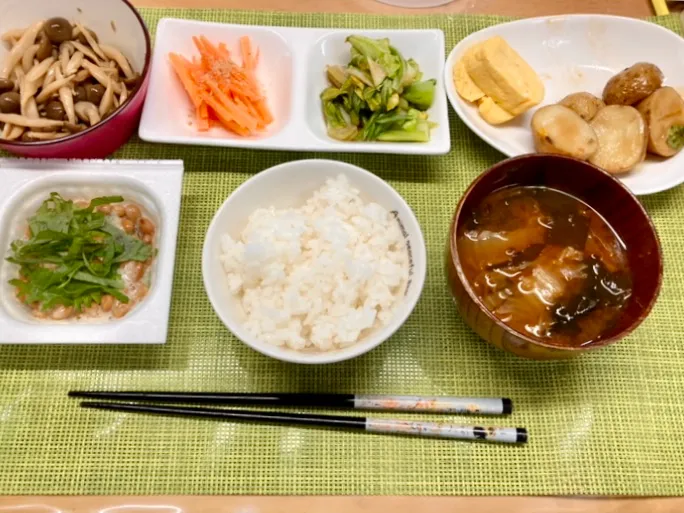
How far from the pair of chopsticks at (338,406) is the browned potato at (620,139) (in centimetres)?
79

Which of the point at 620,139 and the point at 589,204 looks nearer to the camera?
the point at 589,204

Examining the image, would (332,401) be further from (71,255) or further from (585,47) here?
(585,47)

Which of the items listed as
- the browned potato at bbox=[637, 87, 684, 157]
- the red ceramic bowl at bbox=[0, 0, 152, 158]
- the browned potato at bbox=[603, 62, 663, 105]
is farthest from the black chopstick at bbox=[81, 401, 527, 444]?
the browned potato at bbox=[603, 62, 663, 105]

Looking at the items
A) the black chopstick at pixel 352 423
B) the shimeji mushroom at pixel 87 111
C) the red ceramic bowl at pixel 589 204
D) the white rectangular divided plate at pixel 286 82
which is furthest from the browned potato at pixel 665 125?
the shimeji mushroom at pixel 87 111

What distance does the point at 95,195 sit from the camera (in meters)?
1.65

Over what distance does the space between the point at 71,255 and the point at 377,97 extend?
1.02 metres

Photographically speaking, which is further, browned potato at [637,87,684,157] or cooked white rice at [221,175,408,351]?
browned potato at [637,87,684,157]

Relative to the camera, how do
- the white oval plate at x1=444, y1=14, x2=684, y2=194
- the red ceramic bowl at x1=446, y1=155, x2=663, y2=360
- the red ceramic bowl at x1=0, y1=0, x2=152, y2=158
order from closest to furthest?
the red ceramic bowl at x1=446, y1=155, x2=663, y2=360 → the red ceramic bowl at x1=0, y1=0, x2=152, y2=158 → the white oval plate at x1=444, y1=14, x2=684, y2=194

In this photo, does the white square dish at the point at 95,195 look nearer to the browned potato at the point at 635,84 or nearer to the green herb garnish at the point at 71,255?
the green herb garnish at the point at 71,255

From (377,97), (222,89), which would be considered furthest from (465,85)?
(222,89)

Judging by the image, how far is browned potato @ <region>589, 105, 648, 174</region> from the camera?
1.70 m

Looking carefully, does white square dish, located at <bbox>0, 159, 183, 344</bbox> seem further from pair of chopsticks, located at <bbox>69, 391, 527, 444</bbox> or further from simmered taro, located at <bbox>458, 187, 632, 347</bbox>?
simmered taro, located at <bbox>458, 187, 632, 347</bbox>

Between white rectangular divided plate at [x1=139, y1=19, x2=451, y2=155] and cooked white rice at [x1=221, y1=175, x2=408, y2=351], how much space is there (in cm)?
29

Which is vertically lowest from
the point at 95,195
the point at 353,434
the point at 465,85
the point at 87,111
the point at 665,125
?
the point at 353,434
